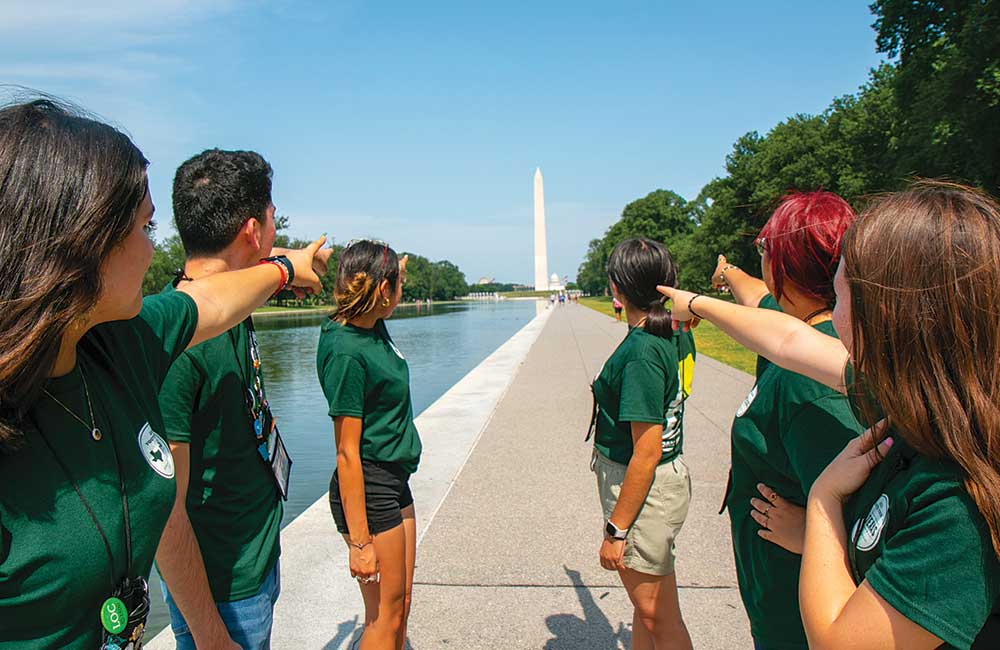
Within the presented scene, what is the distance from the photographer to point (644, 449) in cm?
259

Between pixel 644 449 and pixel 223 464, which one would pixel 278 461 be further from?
pixel 644 449

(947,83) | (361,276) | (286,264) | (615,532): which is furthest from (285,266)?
(947,83)

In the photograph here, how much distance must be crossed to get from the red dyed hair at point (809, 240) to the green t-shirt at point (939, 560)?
854 mm

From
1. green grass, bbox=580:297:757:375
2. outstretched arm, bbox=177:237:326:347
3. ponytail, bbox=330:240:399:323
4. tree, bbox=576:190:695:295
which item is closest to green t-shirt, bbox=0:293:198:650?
outstretched arm, bbox=177:237:326:347

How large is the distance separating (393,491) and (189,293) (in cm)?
128

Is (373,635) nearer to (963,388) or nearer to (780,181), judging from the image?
(963,388)

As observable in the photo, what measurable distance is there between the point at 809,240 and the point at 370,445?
185 centimetres

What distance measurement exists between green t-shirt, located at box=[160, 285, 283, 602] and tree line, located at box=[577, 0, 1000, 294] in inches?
74.9

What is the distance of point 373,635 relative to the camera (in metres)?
2.71

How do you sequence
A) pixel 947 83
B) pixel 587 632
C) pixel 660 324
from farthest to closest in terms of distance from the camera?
pixel 947 83, pixel 587 632, pixel 660 324

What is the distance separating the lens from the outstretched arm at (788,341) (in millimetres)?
1543

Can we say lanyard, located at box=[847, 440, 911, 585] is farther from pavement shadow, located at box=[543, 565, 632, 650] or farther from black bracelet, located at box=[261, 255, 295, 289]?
pavement shadow, located at box=[543, 565, 632, 650]

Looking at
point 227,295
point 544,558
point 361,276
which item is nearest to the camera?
point 227,295

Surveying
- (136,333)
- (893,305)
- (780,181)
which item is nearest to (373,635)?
(136,333)
